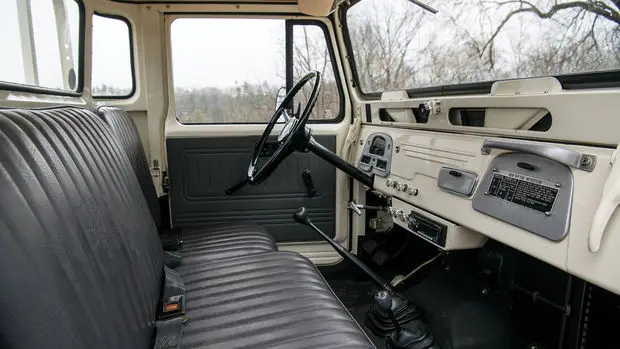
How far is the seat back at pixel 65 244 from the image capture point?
542mm

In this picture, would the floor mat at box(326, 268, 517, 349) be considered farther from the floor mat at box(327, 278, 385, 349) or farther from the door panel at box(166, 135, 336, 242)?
the door panel at box(166, 135, 336, 242)

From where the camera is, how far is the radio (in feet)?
4.90

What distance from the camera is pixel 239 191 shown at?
2.46m

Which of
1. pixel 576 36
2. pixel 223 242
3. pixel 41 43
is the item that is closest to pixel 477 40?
pixel 576 36

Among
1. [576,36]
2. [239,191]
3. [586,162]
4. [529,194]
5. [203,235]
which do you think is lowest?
[203,235]

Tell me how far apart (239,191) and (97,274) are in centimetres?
174

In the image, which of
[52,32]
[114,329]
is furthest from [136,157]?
[114,329]

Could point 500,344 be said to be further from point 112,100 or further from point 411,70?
point 112,100

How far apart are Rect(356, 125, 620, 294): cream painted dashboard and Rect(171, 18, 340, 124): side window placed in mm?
632

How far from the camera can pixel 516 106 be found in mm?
1245

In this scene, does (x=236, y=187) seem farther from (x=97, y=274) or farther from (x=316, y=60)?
(x=97, y=274)

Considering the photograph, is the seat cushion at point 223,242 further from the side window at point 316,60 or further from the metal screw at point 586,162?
the metal screw at point 586,162

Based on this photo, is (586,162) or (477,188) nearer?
(586,162)

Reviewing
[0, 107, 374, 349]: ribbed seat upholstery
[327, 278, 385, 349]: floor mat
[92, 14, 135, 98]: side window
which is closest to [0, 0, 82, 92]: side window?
[92, 14, 135, 98]: side window
